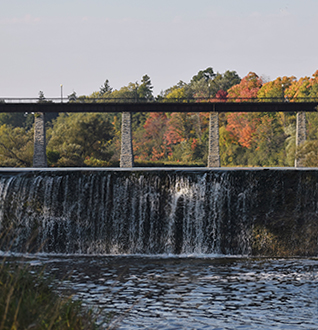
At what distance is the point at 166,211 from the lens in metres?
24.9

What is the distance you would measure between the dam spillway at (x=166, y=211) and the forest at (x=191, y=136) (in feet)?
85.3

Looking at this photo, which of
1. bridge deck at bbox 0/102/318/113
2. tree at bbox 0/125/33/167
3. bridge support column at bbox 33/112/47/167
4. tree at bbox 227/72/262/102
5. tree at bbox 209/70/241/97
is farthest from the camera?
tree at bbox 209/70/241/97

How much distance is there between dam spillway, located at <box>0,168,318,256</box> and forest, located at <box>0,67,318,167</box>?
85.3ft

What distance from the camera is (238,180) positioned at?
82.1 ft

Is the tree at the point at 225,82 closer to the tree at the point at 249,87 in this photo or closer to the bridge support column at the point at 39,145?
the tree at the point at 249,87

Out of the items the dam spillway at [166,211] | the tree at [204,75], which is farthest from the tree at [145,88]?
the dam spillway at [166,211]

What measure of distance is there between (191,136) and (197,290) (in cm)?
7567

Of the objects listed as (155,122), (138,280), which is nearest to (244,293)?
(138,280)

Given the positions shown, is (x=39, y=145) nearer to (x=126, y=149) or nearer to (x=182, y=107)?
(x=126, y=149)

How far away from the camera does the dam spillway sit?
23859 mm

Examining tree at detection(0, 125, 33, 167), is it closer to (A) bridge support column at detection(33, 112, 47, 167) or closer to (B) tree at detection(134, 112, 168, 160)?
(A) bridge support column at detection(33, 112, 47, 167)

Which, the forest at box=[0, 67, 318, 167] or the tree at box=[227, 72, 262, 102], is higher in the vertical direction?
the tree at box=[227, 72, 262, 102]

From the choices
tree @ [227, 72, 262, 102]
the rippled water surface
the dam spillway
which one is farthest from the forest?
the rippled water surface

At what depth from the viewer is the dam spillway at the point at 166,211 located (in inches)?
939
